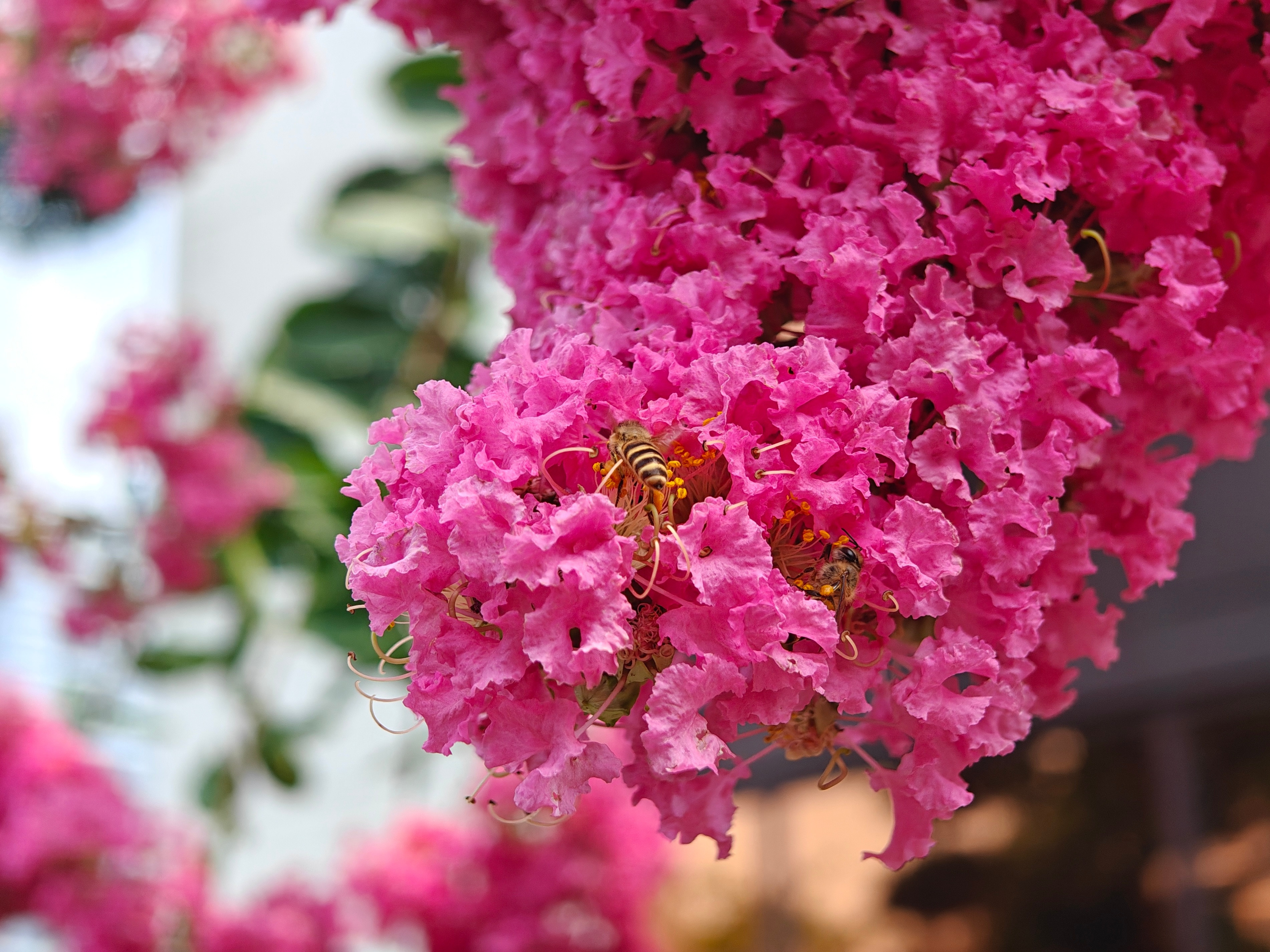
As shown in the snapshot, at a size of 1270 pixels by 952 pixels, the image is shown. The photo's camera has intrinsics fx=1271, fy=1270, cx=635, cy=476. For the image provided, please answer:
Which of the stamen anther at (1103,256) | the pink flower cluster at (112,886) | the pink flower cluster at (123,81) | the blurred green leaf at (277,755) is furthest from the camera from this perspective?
the pink flower cluster at (123,81)

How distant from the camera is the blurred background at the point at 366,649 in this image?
2.12 m

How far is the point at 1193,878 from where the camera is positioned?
2453 millimetres

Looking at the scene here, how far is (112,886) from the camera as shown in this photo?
224 cm

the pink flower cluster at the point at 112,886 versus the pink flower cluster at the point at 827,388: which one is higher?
the pink flower cluster at the point at 827,388

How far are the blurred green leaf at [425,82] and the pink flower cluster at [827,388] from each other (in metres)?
1.03

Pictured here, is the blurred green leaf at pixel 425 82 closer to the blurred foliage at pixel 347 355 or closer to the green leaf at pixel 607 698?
the blurred foliage at pixel 347 355

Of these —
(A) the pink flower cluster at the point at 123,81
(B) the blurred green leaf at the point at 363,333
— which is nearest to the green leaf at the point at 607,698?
(B) the blurred green leaf at the point at 363,333

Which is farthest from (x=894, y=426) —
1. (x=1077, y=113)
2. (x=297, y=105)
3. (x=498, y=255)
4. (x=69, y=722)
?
(x=297, y=105)

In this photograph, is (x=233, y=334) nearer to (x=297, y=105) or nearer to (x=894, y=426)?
(x=297, y=105)

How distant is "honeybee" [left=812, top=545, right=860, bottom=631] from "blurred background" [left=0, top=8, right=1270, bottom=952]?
35 centimetres

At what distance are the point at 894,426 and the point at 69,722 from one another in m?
2.70

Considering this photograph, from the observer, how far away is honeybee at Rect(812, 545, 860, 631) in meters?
0.56

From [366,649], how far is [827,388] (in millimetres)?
1122

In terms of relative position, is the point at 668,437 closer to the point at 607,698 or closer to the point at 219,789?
the point at 607,698
